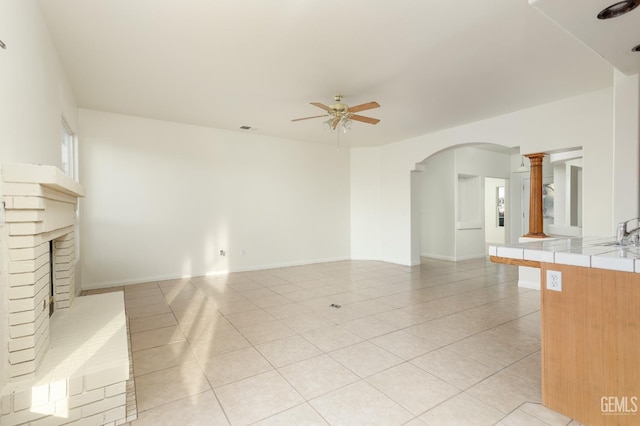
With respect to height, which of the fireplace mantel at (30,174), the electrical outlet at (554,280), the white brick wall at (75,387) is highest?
the fireplace mantel at (30,174)

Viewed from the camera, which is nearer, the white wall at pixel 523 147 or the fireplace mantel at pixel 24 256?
the fireplace mantel at pixel 24 256

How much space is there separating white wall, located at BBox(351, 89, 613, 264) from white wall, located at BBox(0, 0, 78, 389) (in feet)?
18.7

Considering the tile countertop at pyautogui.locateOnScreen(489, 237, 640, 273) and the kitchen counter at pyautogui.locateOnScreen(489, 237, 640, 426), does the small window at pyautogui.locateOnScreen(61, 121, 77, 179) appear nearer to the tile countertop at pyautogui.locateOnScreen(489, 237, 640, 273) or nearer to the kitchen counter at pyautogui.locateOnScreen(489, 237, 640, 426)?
the tile countertop at pyautogui.locateOnScreen(489, 237, 640, 273)

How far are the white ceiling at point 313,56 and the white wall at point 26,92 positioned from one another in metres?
0.27

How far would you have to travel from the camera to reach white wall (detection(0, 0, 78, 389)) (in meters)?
1.71

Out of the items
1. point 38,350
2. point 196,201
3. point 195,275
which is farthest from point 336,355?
point 196,201

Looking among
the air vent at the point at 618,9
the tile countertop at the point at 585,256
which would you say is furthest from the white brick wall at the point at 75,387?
the air vent at the point at 618,9

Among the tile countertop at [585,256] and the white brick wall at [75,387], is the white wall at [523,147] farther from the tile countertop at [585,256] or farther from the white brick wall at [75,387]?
the white brick wall at [75,387]

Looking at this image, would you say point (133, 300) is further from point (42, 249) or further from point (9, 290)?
point (9, 290)

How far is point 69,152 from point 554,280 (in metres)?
5.80

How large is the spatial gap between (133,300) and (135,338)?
141 cm

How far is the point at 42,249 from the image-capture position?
6.48 ft

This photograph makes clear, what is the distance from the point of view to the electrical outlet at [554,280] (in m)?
1.85

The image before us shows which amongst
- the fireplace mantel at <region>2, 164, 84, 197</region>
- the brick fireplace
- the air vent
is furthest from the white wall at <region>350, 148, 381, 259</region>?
the fireplace mantel at <region>2, 164, 84, 197</region>
